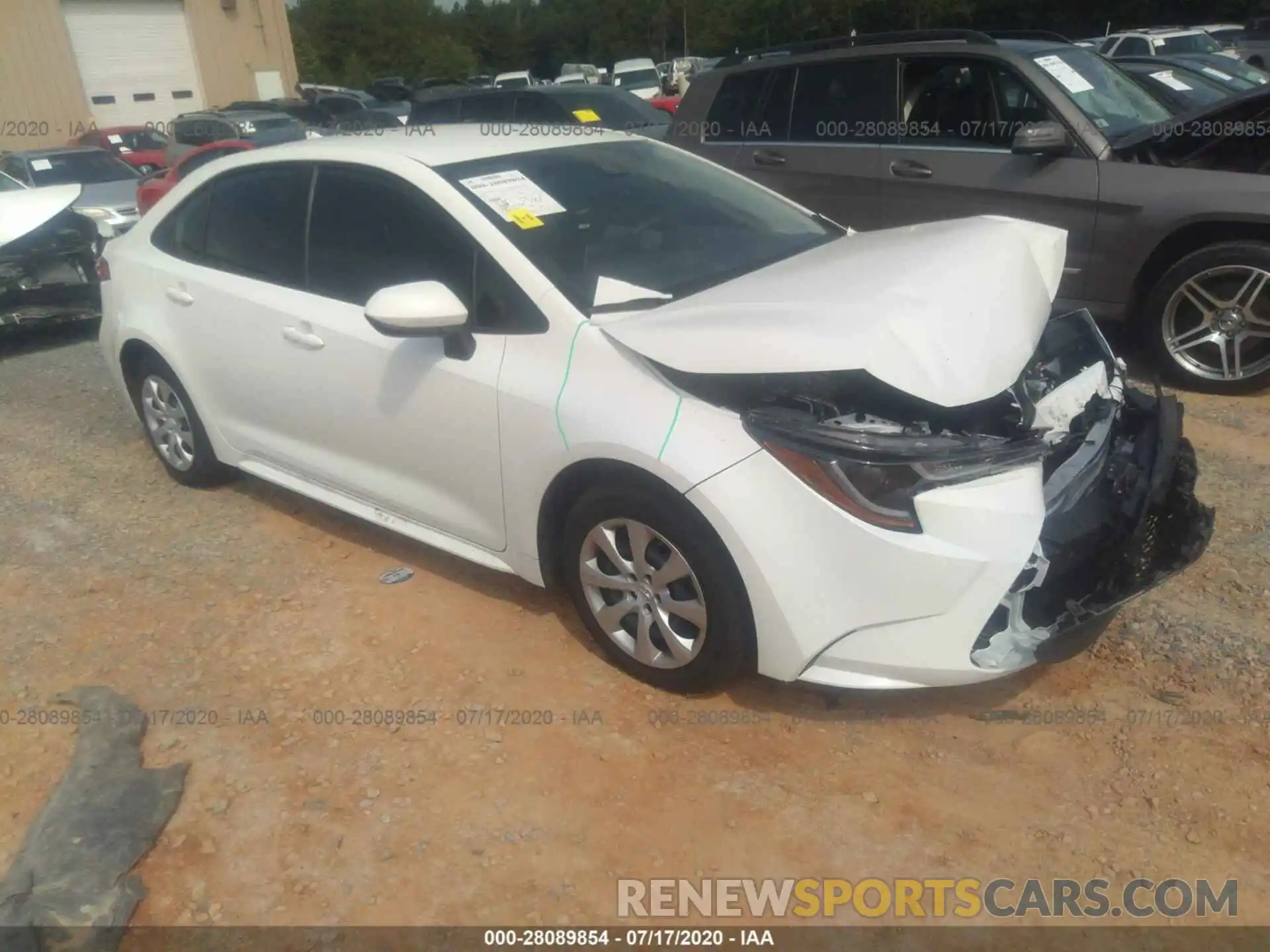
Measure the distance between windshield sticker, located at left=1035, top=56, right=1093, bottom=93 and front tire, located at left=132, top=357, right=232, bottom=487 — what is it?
184 inches

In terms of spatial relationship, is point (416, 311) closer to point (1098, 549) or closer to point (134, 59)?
point (1098, 549)

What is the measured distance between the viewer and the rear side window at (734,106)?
635cm

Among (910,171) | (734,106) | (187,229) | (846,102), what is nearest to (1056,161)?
(910,171)

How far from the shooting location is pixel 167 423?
468cm

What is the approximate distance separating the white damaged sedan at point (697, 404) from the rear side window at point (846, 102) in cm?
225

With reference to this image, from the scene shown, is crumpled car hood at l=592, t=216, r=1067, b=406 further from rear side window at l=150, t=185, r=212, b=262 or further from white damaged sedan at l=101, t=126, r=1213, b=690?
rear side window at l=150, t=185, r=212, b=262

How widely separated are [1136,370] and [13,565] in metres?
5.53

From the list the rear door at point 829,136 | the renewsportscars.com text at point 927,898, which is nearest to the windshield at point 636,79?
the rear door at point 829,136

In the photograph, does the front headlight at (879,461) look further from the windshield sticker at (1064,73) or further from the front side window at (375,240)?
the windshield sticker at (1064,73)

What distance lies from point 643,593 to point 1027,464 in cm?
112

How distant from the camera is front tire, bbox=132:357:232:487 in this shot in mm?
4488

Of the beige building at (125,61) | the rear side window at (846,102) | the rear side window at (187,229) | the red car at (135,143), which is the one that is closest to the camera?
the rear side window at (187,229)

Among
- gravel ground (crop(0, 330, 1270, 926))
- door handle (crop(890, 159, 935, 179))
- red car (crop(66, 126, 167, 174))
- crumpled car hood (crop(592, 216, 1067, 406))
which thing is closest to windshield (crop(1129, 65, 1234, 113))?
door handle (crop(890, 159, 935, 179))

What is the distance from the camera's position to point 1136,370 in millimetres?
5316
